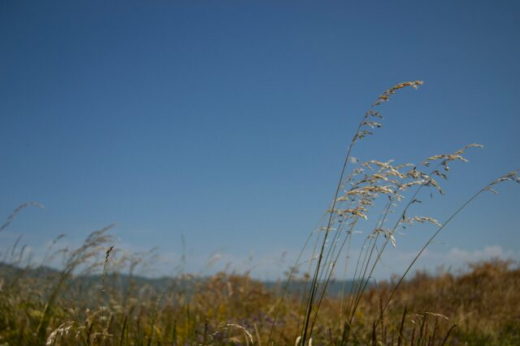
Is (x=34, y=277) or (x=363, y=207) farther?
(x=34, y=277)

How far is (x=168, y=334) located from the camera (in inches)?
189

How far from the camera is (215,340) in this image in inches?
174

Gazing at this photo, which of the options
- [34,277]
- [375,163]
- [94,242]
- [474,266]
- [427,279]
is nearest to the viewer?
[375,163]

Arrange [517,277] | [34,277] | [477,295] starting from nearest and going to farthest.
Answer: [34,277], [477,295], [517,277]

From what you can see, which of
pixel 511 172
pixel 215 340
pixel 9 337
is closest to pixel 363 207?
pixel 511 172

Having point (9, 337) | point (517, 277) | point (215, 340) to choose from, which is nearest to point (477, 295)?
point (517, 277)

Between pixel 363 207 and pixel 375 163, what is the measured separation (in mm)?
374

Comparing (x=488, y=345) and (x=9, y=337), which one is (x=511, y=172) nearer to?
(x=488, y=345)

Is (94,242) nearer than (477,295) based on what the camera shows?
Yes

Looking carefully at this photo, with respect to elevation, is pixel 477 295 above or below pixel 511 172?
below

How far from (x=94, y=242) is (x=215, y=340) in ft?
5.20

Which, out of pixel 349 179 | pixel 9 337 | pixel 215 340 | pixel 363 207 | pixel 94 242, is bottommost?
pixel 9 337

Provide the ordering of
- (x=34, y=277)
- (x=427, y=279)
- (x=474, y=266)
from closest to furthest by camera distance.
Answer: (x=34, y=277) → (x=474, y=266) → (x=427, y=279)

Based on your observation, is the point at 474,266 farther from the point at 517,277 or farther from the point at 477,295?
the point at 477,295
